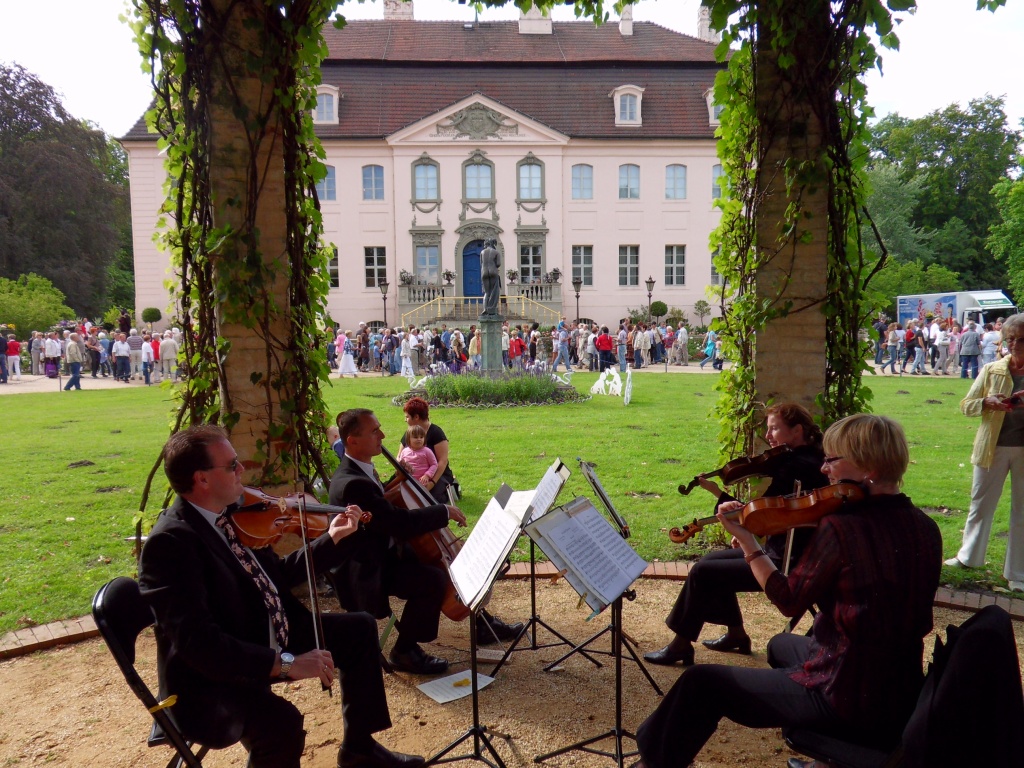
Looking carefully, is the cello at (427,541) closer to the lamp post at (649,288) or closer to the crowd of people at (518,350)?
the crowd of people at (518,350)

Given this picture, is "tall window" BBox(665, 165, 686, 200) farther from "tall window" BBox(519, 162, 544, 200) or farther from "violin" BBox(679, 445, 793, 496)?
"violin" BBox(679, 445, 793, 496)

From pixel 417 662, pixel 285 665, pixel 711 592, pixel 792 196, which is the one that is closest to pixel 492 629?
pixel 417 662

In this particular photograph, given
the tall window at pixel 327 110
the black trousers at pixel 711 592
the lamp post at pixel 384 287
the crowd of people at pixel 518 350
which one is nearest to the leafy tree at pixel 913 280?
the crowd of people at pixel 518 350

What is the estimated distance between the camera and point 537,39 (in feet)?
136

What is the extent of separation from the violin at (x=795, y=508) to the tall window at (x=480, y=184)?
36136 mm

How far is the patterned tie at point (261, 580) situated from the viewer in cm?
310

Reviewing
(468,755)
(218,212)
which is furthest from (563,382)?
(468,755)

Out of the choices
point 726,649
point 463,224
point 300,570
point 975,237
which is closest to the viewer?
point 300,570

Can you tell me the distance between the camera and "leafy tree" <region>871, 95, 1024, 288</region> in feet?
154

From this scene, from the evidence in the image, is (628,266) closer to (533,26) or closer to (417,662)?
(533,26)

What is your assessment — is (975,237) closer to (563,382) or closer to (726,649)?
(563,382)

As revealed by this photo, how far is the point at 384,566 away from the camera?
4453 millimetres

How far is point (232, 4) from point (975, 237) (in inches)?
2046

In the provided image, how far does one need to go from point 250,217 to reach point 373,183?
3436 cm
